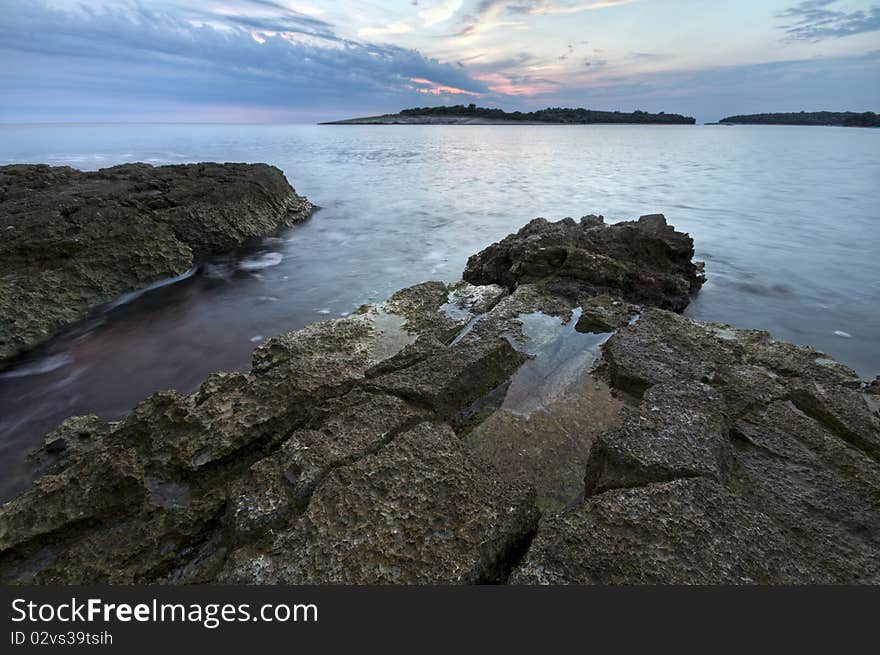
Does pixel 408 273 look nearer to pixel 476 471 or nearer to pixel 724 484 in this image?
pixel 476 471

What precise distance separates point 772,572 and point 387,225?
12477mm

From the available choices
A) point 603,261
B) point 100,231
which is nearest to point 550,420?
point 603,261

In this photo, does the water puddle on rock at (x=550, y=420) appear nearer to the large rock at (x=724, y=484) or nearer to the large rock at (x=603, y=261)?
the large rock at (x=724, y=484)

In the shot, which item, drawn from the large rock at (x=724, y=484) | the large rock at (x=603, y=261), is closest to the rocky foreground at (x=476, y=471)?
the large rock at (x=724, y=484)

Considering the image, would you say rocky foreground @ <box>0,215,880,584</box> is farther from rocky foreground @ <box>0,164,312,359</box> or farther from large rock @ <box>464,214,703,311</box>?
rocky foreground @ <box>0,164,312,359</box>

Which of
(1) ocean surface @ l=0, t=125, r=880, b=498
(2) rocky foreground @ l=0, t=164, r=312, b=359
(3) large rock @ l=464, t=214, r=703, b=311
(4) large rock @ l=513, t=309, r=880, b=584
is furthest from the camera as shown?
(3) large rock @ l=464, t=214, r=703, b=311

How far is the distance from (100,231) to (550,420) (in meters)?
7.71

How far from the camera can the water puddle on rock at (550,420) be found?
9.59 feet

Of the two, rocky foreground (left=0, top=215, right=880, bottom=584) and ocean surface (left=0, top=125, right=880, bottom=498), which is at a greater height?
rocky foreground (left=0, top=215, right=880, bottom=584)

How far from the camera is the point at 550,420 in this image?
3.44 meters

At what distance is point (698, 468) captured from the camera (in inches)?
98.7

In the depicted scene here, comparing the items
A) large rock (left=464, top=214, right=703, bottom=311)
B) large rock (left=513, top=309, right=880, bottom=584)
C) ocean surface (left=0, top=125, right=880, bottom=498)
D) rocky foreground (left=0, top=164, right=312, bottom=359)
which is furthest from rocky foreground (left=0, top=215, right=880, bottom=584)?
rocky foreground (left=0, top=164, right=312, bottom=359)

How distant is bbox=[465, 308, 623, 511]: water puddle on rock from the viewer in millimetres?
2924

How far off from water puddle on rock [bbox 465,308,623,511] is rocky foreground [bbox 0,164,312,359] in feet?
19.1
